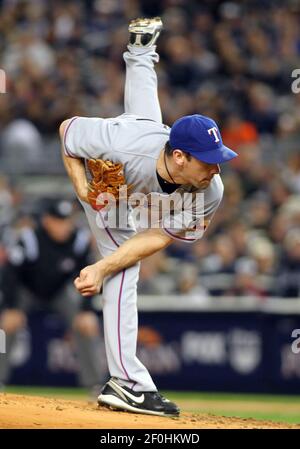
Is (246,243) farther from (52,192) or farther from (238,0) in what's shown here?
(238,0)

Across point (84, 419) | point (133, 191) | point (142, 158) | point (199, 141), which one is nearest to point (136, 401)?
point (84, 419)

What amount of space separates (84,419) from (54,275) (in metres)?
4.61

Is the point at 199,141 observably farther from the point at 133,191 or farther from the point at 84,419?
the point at 84,419

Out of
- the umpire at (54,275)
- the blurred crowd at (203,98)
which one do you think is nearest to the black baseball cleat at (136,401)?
the umpire at (54,275)

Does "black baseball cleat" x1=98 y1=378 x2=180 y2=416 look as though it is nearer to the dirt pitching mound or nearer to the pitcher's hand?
the dirt pitching mound

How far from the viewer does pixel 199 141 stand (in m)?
6.09

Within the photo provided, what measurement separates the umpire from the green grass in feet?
1.62

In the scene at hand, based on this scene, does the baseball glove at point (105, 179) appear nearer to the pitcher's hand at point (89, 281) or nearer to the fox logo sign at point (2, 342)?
the pitcher's hand at point (89, 281)

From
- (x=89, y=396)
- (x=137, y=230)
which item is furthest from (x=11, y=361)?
(x=137, y=230)

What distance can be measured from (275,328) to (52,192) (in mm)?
3048

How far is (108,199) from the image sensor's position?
251 inches

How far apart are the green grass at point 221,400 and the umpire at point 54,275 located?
49 centimetres

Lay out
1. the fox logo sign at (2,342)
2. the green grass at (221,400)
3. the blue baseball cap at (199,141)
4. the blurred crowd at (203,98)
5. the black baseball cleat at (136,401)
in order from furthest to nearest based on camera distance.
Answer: the blurred crowd at (203,98) < the fox logo sign at (2,342) < the green grass at (221,400) < the black baseball cleat at (136,401) < the blue baseball cap at (199,141)

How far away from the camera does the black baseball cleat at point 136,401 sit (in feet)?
21.3
